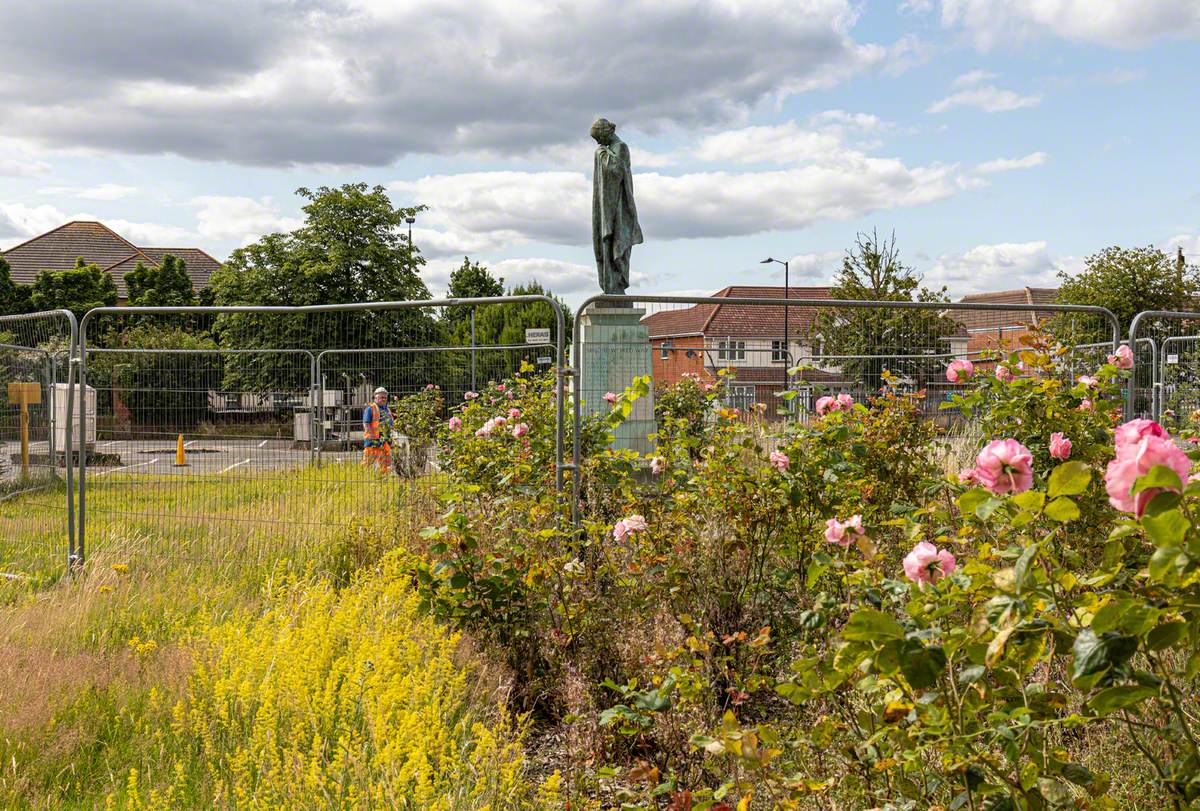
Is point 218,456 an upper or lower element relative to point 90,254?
lower

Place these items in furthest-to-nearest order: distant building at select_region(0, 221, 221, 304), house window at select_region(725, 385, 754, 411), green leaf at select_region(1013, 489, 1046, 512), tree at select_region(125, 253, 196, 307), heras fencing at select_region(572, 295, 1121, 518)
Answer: distant building at select_region(0, 221, 221, 304) < tree at select_region(125, 253, 196, 307) < house window at select_region(725, 385, 754, 411) < heras fencing at select_region(572, 295, 1121, 518) < green leaf at select_region(1013, 489, 1046, 512)

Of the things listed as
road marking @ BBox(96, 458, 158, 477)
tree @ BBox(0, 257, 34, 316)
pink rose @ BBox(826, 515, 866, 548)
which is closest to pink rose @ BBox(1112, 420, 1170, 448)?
pink rose @ BBox(826, 515, 866, 548)

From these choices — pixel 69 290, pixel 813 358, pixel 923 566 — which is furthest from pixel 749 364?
pixel 69 290

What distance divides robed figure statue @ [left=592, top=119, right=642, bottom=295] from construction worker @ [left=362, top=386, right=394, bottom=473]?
18.4 ft

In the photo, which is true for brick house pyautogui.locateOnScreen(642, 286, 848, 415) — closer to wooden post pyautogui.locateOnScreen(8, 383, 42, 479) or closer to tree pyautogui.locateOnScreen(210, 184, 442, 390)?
wooden post pyautogui.locateOnScreen(8, 383, 42, 479)

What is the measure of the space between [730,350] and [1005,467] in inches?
197

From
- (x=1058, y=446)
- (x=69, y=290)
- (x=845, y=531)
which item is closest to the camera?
(x=845, y=531)

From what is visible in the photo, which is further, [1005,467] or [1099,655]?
[1005,467]

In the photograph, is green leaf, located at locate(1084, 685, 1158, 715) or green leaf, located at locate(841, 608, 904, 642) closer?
green leaf, located at locate(1084, 685, 1158, 715)

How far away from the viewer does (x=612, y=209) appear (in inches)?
482

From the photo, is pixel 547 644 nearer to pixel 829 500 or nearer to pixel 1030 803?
pixel 829 500

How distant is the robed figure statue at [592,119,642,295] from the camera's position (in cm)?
1211

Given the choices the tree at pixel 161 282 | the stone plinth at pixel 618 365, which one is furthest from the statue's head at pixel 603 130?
the tree at pixel 161 282

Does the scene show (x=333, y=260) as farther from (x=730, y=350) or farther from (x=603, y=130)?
(x=730, y=350)
